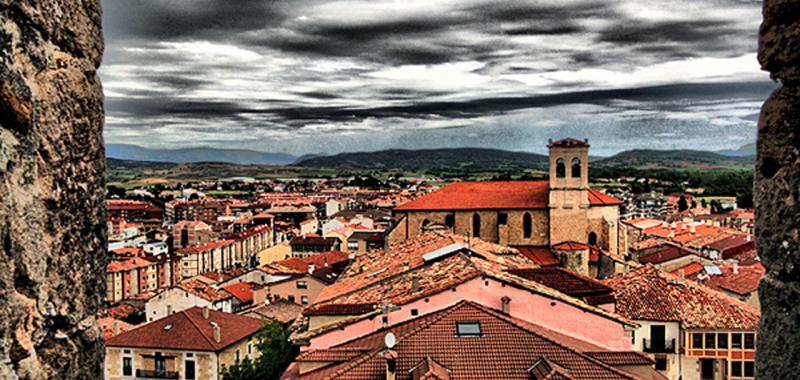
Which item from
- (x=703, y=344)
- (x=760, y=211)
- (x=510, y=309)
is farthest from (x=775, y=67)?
(x=703, y=344)

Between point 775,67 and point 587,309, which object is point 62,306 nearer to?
point 775,67

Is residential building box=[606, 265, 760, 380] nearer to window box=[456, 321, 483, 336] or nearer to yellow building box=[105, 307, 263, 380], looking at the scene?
window box=[456, 321, 483, 336]

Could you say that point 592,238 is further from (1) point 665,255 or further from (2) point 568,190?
(1) point 665,255

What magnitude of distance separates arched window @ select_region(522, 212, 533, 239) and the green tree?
68.4ft

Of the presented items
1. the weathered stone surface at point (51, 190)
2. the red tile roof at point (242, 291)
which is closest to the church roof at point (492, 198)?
the red tile roof at point (242, 291)

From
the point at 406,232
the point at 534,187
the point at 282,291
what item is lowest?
the point at 282,291

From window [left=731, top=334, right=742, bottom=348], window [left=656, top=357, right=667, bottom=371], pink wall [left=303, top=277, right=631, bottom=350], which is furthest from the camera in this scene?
window [left=656, top=357, right=667, bottom=371]

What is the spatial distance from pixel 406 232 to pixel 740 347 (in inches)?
907

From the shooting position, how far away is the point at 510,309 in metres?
15.8

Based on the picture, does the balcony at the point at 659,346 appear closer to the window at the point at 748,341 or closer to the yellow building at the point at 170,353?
the window at the point at 748,341

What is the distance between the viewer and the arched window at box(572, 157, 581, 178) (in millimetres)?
42281

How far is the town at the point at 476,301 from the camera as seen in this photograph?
13312 mm

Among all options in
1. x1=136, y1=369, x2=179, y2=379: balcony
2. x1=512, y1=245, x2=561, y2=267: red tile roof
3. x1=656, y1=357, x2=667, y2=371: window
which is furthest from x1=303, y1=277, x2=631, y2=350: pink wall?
x1=512, y1=245, x2=561, y2=267: red tile roof

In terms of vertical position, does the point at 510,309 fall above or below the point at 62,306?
below
